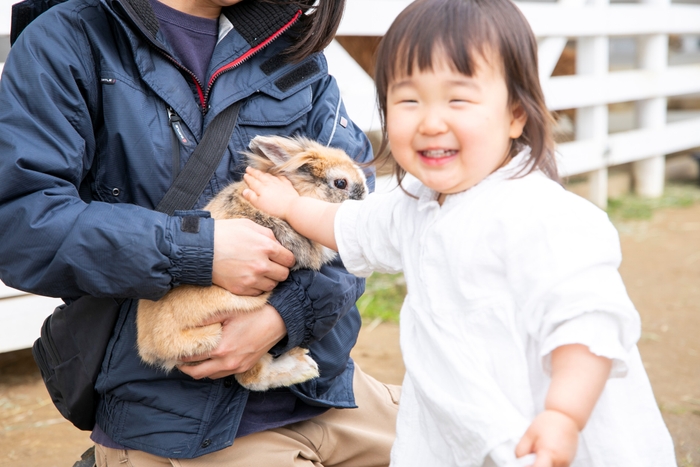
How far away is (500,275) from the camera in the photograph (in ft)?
4.76

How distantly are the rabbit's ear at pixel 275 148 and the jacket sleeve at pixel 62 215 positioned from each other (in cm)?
34

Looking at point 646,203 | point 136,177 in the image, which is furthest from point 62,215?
point 646,203

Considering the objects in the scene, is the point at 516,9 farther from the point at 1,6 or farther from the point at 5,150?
the point at 1,6

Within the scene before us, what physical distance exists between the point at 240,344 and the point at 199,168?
1.63 feet

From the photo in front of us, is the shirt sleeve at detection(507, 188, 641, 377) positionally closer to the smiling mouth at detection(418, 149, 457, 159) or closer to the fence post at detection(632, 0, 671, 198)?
the smiling mouth at detection(418, 149, 457, 159)

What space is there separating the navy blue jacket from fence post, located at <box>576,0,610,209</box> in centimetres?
487

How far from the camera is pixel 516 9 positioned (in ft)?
4.89

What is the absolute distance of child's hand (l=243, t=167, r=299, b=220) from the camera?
206 centimetres

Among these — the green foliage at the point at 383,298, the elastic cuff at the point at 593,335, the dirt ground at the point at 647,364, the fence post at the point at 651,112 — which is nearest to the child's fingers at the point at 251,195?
the elastic cuff at the point at 593,335

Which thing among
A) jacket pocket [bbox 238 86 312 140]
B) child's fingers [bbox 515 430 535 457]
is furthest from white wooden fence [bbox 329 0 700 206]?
child's fingers [bbox 515 430 535 457]

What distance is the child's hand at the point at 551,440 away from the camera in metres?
1.27

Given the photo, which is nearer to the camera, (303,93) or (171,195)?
(171,195)

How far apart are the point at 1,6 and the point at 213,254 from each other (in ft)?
7.11

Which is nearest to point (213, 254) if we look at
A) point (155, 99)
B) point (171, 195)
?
point (171, 195)
